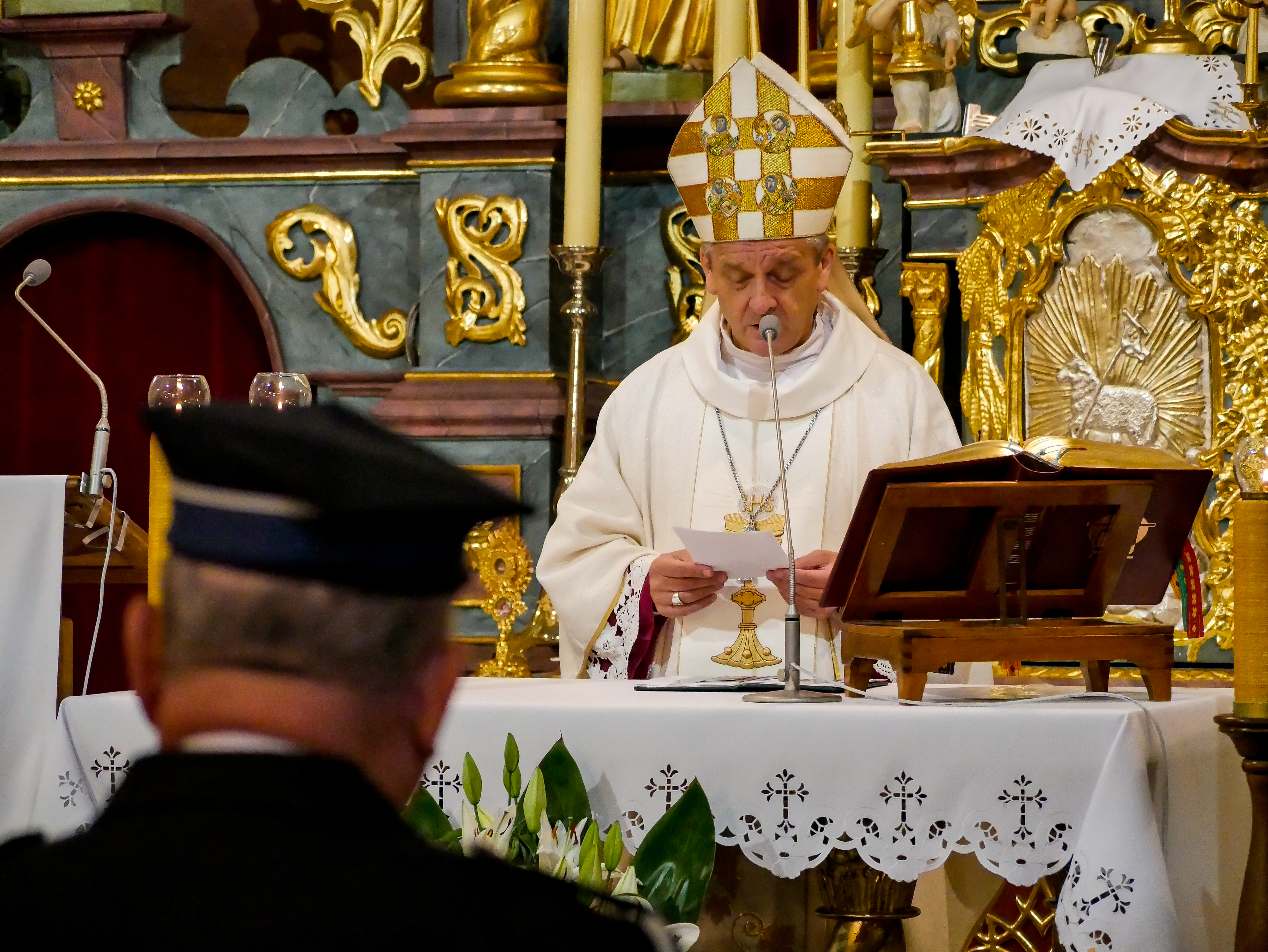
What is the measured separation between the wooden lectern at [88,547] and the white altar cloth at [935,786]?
0.62 meters

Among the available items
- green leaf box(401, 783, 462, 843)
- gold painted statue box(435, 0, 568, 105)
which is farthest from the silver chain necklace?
gold painted statue box(435, 0, 568, 105)

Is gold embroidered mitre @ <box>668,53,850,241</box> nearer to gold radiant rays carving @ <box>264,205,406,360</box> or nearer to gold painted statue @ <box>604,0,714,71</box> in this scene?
gold painted statue @ <box>604,0,714,71</box>

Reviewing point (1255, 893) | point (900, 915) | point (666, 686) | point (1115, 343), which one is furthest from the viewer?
point (1115, 343)

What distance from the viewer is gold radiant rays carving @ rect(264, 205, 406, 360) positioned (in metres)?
5.82

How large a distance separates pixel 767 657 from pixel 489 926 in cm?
258

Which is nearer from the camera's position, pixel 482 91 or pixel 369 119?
pixel 482 91

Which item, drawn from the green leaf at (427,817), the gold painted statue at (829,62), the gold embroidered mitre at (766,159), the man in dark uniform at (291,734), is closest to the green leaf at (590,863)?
the green leaf at (427,817)

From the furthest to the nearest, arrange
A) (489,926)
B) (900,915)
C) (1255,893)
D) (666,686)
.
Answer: (666,686) < (900,915) < (1255,893) < (489,926)

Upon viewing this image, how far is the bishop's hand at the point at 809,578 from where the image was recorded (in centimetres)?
345

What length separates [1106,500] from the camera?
3.04 metres

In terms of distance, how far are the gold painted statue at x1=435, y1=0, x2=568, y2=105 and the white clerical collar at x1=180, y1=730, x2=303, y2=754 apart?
4.51 m

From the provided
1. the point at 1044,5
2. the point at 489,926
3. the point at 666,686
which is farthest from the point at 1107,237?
the point at 489,926

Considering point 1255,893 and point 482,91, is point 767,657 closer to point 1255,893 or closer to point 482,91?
point 1255,893

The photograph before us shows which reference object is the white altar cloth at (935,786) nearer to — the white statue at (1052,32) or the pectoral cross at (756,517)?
the pectoral cross at (756,517)
